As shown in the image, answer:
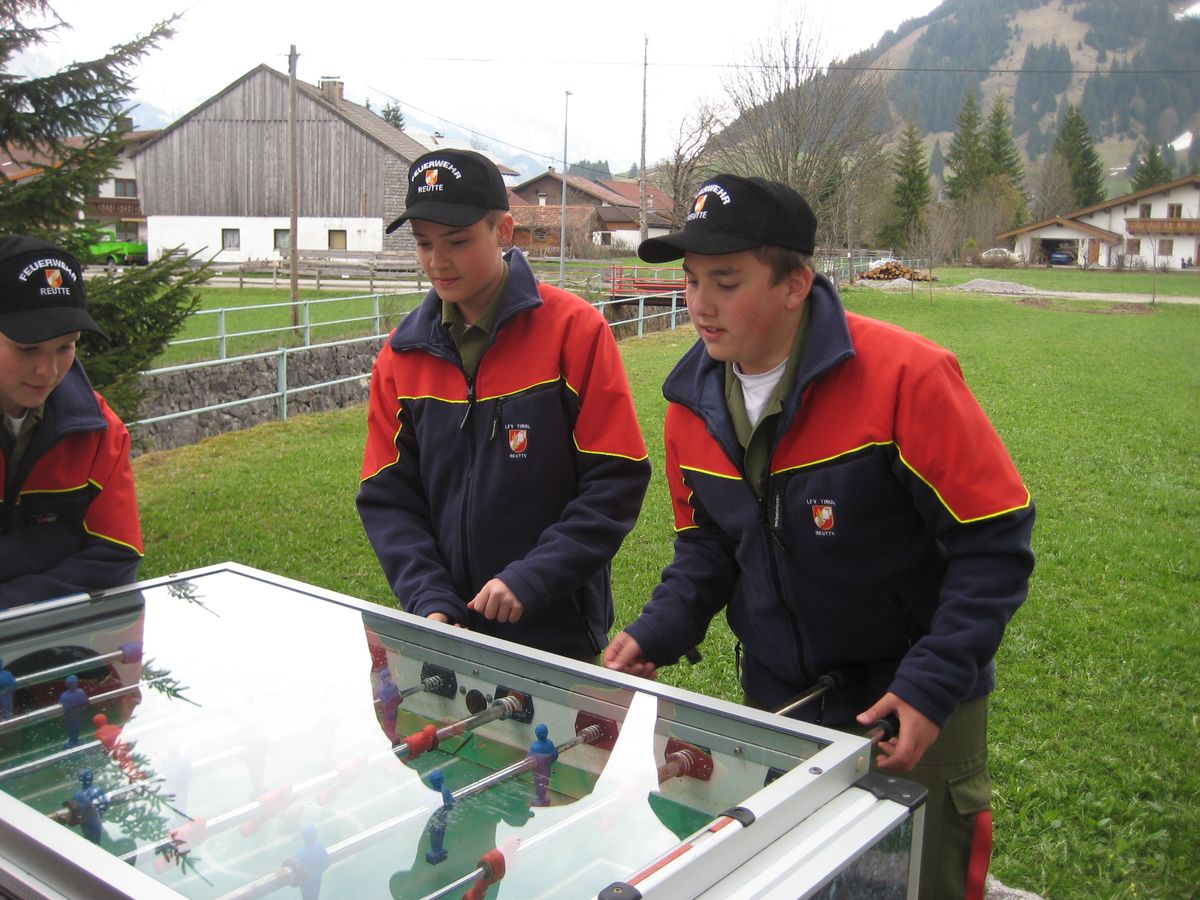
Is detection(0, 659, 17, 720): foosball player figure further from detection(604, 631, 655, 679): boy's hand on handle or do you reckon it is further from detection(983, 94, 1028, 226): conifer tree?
detection(983, 94, 1028, 226): conifer tree

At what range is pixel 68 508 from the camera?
8.72ft

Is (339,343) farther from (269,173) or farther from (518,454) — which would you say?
(269,173)

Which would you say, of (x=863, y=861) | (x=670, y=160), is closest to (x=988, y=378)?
(x=863, y=861)

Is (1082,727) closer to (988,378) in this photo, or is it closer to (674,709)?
(674,709)

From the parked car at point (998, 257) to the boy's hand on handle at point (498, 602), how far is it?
2388 inches

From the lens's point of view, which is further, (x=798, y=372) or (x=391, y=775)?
(x=798, y=372)

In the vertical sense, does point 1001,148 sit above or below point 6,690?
above

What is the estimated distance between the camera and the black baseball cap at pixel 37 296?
244cm

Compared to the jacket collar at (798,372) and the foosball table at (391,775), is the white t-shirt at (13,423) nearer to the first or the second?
the foosball table at (391,775)

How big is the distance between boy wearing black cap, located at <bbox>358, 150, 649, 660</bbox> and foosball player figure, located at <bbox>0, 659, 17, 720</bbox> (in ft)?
2.65

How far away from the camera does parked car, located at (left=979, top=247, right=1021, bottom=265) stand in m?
58.9

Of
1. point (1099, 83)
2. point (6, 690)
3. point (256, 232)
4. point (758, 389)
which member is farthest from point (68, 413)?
point (1099, 83)

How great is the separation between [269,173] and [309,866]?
142ft

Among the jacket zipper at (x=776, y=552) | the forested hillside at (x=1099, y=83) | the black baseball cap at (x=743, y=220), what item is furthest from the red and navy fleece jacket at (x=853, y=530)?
the forested hillside at (x=1099, y=83)
